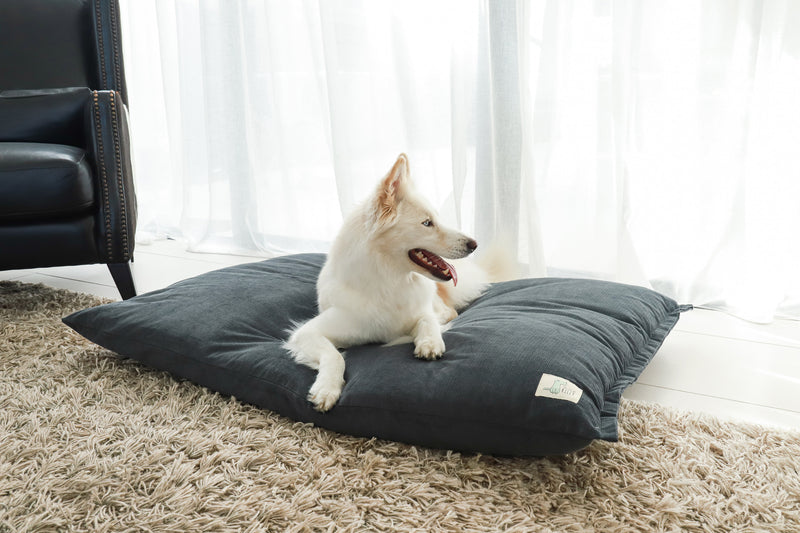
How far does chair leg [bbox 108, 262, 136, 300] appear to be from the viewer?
102 inches

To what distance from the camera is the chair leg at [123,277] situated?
2580mm

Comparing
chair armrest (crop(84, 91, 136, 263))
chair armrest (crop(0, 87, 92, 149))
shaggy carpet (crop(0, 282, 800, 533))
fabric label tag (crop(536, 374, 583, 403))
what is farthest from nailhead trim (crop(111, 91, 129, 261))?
fabric label tag (crop(536, 374, 583, 403))

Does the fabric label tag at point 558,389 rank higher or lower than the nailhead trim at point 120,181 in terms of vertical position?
lower

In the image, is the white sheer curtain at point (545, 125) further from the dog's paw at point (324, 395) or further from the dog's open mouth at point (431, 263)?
the dog's paw at point (324, 395)

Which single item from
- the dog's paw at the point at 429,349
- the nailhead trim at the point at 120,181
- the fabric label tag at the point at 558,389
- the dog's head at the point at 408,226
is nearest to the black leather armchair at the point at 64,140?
the nailhead trim at the point at 120,181

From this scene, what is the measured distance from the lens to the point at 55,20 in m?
2.98

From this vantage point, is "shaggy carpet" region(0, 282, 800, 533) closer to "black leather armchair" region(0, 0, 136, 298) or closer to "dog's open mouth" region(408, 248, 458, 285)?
"dog's open mouth" region(408, 248, 458, 285)

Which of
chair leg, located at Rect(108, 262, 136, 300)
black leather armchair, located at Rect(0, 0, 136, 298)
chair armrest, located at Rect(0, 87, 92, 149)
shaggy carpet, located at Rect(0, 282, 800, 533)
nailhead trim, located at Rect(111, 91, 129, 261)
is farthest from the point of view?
chair armrest, located at Rect(0, 87, 92, 149)

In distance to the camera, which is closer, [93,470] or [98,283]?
[93,470]

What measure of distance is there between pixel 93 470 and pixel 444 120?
2.06 meters

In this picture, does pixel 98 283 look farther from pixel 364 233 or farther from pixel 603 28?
pixel 603 28

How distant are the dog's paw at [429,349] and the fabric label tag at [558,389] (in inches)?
10.9

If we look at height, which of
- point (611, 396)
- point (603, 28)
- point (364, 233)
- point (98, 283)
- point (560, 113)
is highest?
point (603, 28)

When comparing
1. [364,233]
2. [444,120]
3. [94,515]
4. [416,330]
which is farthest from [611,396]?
[444,120]
